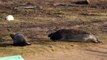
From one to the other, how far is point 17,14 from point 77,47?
9079 millimetres

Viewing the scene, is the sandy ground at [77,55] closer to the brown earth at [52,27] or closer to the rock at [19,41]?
the brown earth at [52,27]

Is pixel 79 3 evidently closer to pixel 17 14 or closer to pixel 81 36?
pixel 17 14

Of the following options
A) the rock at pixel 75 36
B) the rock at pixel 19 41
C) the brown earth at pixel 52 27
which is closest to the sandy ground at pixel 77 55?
the brown earth at pixel 52 27

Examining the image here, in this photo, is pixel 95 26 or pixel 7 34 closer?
pixel 7 34

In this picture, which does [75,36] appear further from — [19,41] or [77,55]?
[19,41]

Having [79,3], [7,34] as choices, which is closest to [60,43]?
[7,34]

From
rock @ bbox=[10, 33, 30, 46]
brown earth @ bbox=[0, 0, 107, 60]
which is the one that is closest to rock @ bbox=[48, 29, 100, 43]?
brown earth @ bbox=[0, 0, 107, 60]

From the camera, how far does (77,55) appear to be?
42.9 ft

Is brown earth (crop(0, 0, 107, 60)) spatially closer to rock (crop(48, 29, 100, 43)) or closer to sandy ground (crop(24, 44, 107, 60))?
sandy ground (crop(24, 44, 107, 60))

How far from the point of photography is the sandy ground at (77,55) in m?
12.7

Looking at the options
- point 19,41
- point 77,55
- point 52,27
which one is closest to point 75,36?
point 77,55

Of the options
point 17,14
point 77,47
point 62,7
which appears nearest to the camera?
point 77,47

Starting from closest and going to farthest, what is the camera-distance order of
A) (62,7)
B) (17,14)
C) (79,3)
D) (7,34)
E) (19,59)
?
(19,59) → (7,34) → (17,14) → (62,7) → (79,3)

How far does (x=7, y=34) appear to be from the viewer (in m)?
16.4
